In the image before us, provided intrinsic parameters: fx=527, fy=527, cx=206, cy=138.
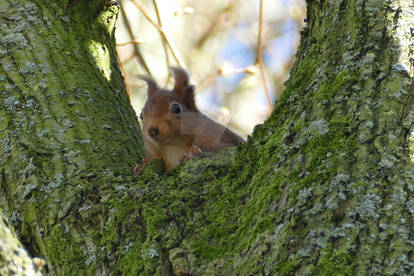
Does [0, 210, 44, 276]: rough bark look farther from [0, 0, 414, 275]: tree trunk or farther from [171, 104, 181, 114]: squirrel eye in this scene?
[171, 104, 181, 114]: squirrel eye

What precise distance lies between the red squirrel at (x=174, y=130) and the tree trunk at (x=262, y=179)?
61 centimetres

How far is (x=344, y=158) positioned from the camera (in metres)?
1.40

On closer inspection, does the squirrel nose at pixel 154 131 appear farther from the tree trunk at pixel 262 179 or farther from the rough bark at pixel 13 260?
the rough bark at pixel 13 260

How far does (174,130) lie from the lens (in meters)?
3.08

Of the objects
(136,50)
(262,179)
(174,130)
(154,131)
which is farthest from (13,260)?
(136,50)

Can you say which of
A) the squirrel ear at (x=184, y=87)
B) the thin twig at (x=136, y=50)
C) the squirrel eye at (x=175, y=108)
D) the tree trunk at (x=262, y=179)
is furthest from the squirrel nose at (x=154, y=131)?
the thin twig at (x=136, y=50)

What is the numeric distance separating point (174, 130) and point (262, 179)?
5.05 ft

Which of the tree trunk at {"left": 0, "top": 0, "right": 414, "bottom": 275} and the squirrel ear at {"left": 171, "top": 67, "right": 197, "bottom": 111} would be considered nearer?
the tree trunk at {"left": 0, "top": 0, "right": 414, "bottom": 275}

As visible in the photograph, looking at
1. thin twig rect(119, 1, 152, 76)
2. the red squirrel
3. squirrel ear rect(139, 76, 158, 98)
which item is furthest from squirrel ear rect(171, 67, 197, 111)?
thin twig rect(119, 1, 152, 76)

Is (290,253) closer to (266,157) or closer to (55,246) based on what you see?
(266,157)

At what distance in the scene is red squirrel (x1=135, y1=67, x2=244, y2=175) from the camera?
2988mm

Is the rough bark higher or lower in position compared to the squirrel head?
lower

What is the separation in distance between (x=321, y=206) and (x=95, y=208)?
0.81 m

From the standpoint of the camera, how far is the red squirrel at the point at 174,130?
2.99 m
